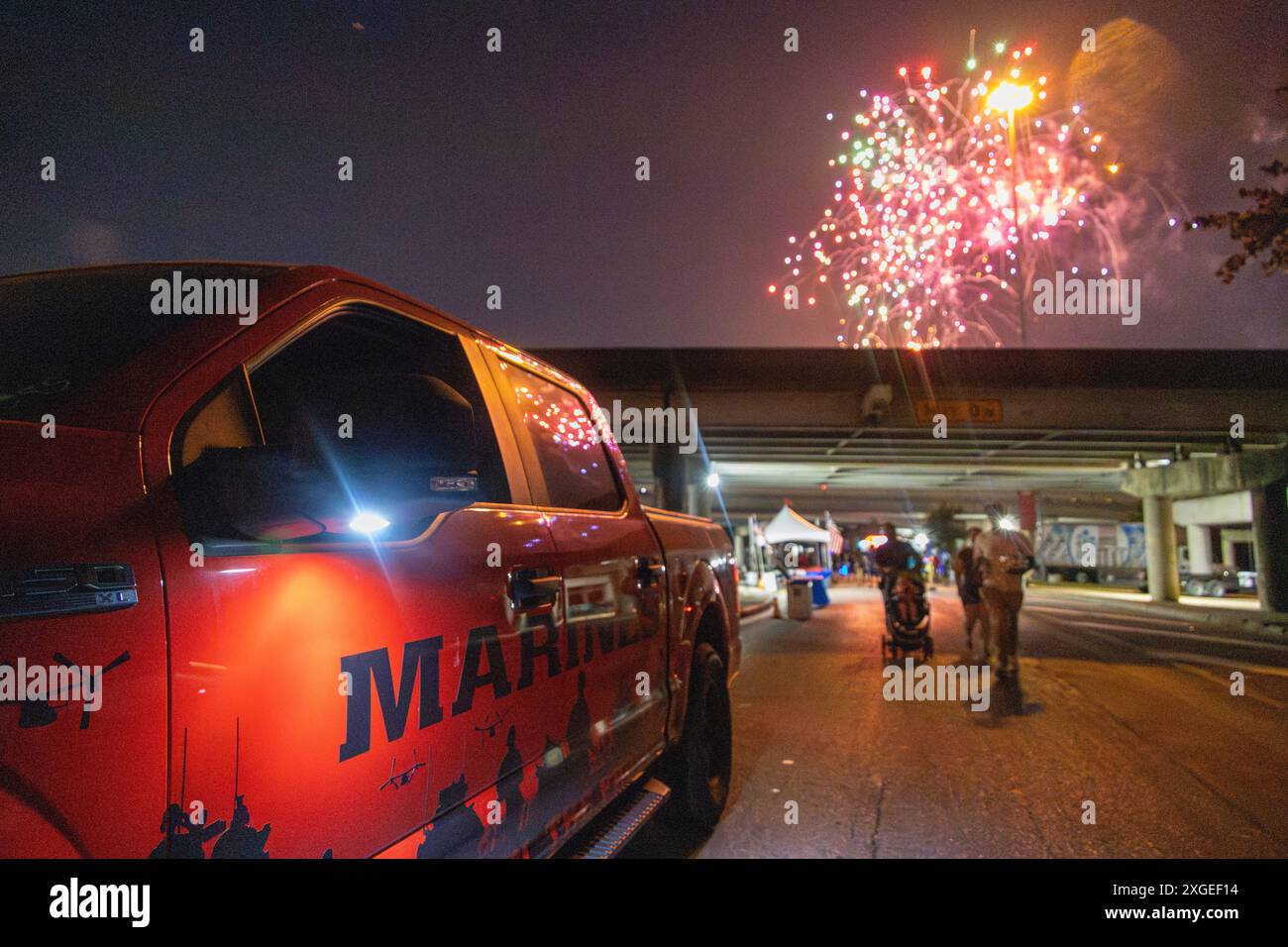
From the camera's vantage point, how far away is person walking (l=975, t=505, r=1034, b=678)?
9727 millimetres

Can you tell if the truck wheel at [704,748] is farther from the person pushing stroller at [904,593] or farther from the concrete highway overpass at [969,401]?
the concrete highway overpass at [969,401]

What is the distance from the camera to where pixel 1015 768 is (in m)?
5.91

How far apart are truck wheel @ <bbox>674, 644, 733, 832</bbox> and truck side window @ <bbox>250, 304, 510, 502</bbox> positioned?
2.15 m

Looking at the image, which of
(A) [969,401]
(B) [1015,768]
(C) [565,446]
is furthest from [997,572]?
(A) [969,401]

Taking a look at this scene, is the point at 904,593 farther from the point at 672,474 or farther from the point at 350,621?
the point at 672,474

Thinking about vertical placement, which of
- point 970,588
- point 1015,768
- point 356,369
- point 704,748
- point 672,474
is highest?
point 672,474

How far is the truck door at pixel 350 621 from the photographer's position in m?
1.56

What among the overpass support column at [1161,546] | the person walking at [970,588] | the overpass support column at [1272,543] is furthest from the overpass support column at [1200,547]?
the person walking at [970,588]

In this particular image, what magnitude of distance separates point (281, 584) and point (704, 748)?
3.35 m

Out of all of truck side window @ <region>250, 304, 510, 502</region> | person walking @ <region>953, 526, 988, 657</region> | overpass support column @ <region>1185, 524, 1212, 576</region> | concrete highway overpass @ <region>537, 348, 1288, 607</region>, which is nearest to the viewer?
truck side window @ <region>250, 304, 510, 502</region>

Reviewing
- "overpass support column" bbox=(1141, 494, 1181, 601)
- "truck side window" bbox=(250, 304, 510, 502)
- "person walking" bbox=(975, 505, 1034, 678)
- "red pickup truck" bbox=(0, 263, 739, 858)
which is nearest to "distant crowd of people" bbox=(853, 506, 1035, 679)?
"person walking" bbox=(975, 505, 1034, 678)

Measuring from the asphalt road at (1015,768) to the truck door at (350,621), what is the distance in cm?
216

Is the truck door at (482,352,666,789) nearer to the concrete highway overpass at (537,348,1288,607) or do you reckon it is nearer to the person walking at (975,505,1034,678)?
the person walking at (975,505,1034,678)
